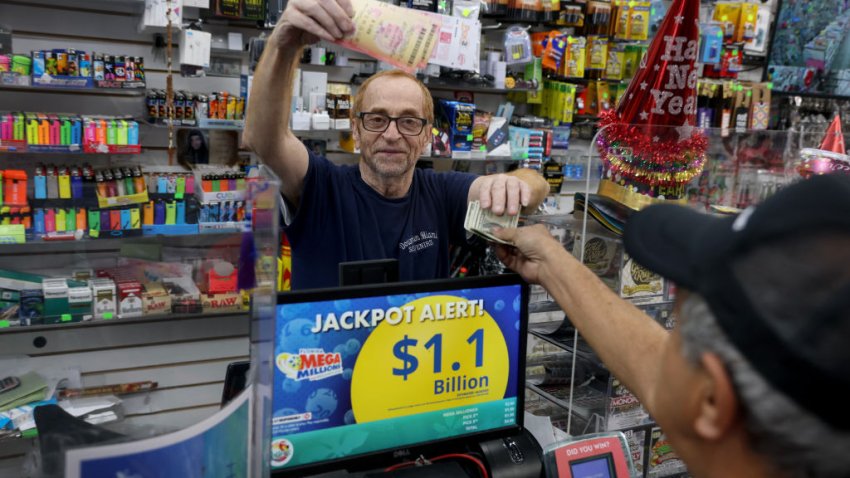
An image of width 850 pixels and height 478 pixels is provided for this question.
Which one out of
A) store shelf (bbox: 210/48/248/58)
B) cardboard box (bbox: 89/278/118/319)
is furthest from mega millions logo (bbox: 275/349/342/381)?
store shelf (bbox: 210/48/248/58)

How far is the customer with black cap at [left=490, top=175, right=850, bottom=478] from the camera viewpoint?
0.55m

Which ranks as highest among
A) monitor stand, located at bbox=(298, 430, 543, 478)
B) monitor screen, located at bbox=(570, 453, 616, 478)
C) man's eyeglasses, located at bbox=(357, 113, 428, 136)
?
man's eyeglasses, located at bbox=(357, 113, 428, 136)

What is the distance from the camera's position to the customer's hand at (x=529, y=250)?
1.34 m

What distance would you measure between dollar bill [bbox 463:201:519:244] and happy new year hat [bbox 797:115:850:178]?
1.21m

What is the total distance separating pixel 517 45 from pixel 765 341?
12.1ft

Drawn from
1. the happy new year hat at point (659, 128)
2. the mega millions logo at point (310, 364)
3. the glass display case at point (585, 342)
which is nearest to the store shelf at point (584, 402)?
the glass display case at point (585, 342)

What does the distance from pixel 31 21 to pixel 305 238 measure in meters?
2.06

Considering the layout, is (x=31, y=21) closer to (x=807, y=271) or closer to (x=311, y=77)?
(x=311, y=77)

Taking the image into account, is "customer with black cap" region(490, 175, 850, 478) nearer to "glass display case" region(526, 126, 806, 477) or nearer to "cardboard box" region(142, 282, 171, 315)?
"cardboard box" region(142, 282, 171, 315)

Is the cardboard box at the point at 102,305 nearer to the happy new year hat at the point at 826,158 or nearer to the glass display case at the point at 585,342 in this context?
the glass display case at the point at 585,342

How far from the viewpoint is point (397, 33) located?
1.28 metres

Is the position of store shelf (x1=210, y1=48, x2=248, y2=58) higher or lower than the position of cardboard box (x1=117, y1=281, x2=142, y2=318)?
higher

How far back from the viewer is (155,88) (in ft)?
10.9

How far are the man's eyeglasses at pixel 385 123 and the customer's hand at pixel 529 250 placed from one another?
0.75 meters
